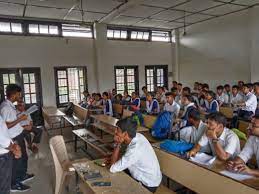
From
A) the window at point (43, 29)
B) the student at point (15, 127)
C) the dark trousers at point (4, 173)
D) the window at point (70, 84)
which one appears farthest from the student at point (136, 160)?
the window at point (43, 29)

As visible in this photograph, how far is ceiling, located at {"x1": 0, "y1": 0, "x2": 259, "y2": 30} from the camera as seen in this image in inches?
259

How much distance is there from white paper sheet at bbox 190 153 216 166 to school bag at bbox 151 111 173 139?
1584mm

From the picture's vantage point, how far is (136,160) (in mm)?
2252

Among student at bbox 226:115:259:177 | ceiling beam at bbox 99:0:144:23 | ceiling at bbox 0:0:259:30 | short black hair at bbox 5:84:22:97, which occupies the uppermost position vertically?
ceiling at bbox 0:0:259:30

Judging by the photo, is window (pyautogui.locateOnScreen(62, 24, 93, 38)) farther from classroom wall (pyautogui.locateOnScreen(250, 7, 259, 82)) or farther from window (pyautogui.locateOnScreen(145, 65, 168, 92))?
classroom wall (pyautogui.locateOnScreen(250, 7, 259, 82))

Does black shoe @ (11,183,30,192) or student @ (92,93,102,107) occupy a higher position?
student @ (92,93,102,107)

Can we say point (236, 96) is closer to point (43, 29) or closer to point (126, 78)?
point (126, 78)

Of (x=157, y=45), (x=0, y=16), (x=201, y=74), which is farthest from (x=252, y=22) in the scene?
(x=0, y=16)

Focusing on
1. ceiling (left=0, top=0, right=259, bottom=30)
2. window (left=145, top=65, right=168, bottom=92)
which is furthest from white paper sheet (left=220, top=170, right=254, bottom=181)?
window (left=145, top=65, right=168, bottom=92)

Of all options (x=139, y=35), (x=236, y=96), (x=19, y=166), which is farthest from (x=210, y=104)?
(x=139, y=35)

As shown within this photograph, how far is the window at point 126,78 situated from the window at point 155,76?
0.60 m

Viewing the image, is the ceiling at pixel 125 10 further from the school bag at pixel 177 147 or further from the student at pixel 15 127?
the school bag at pixel 177 147

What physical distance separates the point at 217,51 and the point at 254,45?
62.0 inches

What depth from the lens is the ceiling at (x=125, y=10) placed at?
657 cm
